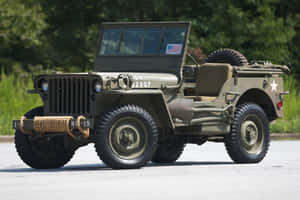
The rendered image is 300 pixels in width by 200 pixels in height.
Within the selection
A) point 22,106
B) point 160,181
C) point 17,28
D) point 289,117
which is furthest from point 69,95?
point 17,28

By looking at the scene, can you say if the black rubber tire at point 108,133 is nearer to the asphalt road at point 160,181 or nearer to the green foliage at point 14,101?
the asphalt road at point 160,181

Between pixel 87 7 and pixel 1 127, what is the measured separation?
18.6m

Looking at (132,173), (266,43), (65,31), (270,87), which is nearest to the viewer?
(132,173)

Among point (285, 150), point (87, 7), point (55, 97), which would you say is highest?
point (87, 7)

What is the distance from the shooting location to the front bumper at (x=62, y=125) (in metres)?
13.5

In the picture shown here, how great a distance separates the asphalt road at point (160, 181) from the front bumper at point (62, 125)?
0.62 meters

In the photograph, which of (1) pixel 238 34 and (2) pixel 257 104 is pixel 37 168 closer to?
(2) pixel 257 104

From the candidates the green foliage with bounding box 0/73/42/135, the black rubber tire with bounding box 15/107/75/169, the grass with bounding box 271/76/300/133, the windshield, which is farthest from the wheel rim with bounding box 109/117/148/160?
the green foliage with bounding box 0/73/42/135

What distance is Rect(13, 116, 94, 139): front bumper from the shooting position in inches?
531

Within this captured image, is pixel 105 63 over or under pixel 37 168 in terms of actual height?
over

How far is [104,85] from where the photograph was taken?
13.7 m

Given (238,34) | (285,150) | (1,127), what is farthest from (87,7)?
(285,150)

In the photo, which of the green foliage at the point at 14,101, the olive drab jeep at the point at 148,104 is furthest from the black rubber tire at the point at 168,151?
the green foliage at the point at 14,101

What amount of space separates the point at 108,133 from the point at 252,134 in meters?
3.31
